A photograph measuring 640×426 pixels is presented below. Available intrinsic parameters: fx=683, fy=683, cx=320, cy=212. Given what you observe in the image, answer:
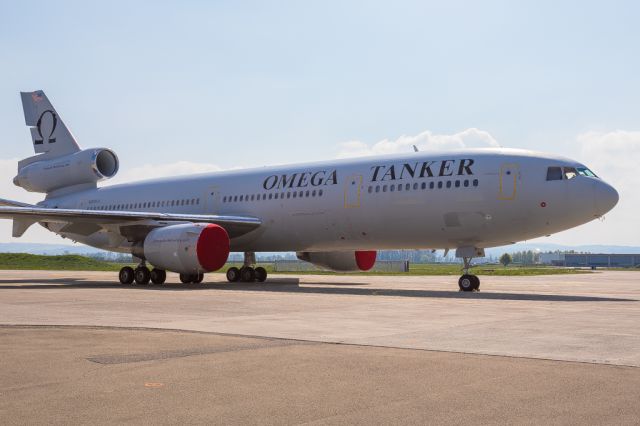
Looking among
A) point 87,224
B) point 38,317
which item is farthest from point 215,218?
point 38,317

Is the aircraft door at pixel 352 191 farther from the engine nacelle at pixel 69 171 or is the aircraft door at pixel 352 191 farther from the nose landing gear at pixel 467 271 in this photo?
the engine nacelle at pixel 69 171

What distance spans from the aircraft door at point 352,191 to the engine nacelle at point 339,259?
235 inches

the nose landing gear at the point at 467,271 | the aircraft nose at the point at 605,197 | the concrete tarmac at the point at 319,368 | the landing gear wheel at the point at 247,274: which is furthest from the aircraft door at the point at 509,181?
the landing gear wheel at the point at 247,274

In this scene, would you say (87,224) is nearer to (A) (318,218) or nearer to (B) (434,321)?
(A) (318,218)

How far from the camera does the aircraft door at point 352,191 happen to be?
22.6m

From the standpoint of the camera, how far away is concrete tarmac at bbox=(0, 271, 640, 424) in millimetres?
4875

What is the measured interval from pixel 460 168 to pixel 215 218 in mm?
9401

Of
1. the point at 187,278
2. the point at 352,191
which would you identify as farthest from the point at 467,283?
the point at 187,278

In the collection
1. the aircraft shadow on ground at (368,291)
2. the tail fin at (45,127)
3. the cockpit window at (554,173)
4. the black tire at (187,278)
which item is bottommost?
the aircraft shadow on ground at (368,291)

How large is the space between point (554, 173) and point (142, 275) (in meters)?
14.9

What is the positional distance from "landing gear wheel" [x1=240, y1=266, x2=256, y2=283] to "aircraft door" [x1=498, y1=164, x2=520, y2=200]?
11988 millimetres

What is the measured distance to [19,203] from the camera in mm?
27484

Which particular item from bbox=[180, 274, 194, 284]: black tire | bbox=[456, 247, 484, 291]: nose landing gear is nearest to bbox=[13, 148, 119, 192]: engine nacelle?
bbox=[180, 274, 194, 284]: black tire

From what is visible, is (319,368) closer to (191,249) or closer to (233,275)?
(191,249)
